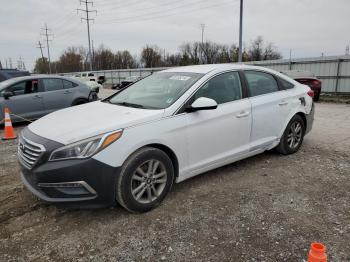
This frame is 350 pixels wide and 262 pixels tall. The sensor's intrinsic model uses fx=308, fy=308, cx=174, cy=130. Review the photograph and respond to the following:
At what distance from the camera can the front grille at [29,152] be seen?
314 centimetres

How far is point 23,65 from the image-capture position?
11112 centimetres

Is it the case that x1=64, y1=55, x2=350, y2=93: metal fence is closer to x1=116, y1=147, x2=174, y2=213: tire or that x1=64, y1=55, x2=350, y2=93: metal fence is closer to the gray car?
the gray car

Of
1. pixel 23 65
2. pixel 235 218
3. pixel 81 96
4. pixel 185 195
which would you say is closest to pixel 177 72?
pixel 185 195

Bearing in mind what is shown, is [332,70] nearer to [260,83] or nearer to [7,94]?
[260,83]

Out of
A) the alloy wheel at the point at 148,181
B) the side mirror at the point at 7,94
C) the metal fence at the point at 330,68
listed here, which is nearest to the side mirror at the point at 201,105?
the alloy wheel at the point at 148,181

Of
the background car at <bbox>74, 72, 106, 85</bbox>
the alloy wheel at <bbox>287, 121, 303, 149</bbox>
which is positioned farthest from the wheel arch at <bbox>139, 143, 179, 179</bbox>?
the background car at <bbox>74, 72, 106, 85</bbox>

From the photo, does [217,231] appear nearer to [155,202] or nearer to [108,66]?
[155,202]

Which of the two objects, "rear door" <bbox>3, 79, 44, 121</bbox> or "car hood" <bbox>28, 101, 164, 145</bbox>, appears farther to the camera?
"rear door" <bbox>3, 79, 44, 121</bbox>

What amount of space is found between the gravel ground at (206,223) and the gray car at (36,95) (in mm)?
4567

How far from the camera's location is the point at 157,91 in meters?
4.23

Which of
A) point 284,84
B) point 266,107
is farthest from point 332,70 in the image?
point 266,107

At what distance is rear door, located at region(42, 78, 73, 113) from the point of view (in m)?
9.02

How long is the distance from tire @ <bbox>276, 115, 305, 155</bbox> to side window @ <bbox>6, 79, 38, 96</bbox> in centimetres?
707

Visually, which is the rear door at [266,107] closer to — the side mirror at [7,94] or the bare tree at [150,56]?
the side mirror at [7,94]
